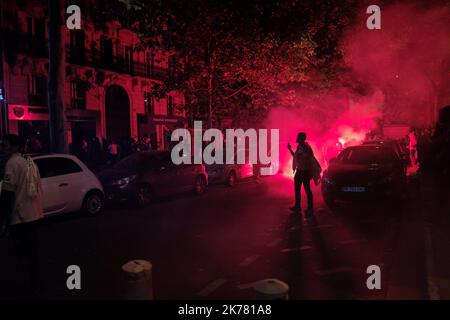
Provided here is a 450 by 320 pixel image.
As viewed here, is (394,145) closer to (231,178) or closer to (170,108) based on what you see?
(231,178)

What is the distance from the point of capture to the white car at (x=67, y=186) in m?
8.77

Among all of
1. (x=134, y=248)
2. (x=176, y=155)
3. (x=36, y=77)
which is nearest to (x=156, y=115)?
(x=36, y=77)

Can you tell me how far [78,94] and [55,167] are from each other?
717 inches

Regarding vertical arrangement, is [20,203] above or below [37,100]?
below

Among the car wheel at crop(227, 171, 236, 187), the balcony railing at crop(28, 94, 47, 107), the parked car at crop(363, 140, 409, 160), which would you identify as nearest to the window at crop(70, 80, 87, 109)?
the balcony railing at crop(28, 94, 47, 107)

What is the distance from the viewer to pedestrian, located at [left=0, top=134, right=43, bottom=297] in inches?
196

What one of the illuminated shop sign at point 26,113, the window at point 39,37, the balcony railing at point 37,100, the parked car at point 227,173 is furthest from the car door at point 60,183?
the window at point 39,37

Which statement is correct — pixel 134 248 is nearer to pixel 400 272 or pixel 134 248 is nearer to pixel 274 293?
pixel 400 272

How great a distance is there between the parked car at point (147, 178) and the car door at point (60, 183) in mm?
1559

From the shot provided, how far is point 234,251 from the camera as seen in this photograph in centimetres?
674

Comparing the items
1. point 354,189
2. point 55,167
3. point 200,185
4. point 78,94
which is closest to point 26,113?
point 78,94

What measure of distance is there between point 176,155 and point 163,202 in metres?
1.59

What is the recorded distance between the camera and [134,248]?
22.9 feet

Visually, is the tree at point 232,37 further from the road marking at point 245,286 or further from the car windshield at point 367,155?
the road marking at point 245,286
